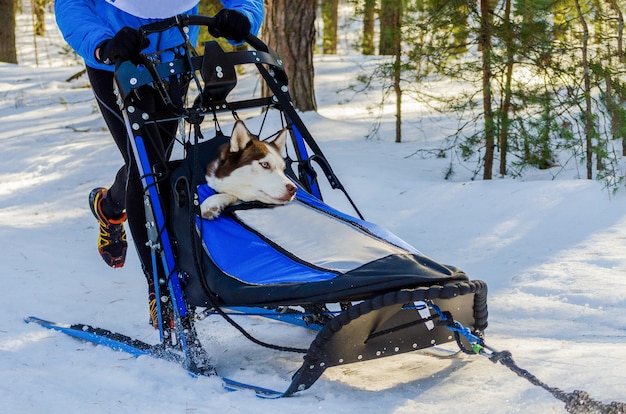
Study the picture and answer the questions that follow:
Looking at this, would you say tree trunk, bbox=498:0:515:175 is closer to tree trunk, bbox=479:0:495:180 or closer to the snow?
tree trunk, bbox=479:0:495:180

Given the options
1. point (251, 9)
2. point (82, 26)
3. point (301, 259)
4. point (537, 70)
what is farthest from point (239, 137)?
point (537, 70)

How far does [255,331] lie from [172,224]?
0.75 meters

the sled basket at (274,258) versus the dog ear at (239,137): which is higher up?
the dog ear at (239,137)

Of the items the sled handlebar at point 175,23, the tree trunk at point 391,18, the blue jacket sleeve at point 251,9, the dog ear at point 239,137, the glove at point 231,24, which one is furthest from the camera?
the tree trunk at point 391,18

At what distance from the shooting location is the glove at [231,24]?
127 inches

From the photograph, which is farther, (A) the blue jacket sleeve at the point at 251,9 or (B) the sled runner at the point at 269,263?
(A) the blue jacket sleeve at the point at 251,9

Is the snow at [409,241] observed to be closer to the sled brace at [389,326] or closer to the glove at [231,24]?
the sled brace at [389,326]

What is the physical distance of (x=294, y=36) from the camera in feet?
26.2

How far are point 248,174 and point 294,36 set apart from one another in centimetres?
519

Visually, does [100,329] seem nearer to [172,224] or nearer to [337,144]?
[172,224]

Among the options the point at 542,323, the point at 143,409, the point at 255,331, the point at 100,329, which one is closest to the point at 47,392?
the point at 143,409

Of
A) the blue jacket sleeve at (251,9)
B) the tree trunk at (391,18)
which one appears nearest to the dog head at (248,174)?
the blue jacket sleeve at (251,9)

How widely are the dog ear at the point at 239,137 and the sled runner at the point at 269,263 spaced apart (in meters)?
0.11

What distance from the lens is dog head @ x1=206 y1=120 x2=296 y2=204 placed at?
301 cm
